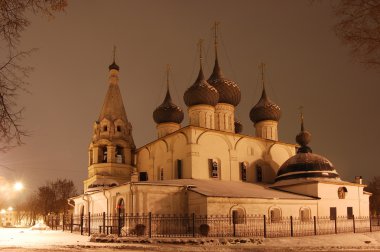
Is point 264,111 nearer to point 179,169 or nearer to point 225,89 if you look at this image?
point 225,89

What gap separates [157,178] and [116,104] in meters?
6.69

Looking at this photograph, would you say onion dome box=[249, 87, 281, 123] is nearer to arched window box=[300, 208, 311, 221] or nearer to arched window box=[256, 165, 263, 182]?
arched window box=[256, 165, 263, 182]

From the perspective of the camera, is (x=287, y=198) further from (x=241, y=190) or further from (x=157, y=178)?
(x=157, y=178)

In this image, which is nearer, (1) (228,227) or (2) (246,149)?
(1) (228,227)

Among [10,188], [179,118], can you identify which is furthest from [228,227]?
[179,118]

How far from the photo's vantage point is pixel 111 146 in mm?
30703

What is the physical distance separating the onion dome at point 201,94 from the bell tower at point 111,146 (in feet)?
17.8

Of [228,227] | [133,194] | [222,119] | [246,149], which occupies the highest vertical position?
[222,119]

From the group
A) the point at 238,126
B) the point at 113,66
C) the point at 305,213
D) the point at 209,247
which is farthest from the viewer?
the point at 238,126

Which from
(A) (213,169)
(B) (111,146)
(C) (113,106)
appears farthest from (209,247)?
(C) (113,106)

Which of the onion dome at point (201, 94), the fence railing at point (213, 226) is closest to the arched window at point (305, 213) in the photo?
the fence railing at point (213, 226)

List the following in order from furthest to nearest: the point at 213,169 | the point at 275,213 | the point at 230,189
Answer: the point at 213,169 → the point at 230,189 → the point at 275,213

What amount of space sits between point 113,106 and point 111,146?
10.7 ft

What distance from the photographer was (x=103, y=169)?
3056 centimetres
